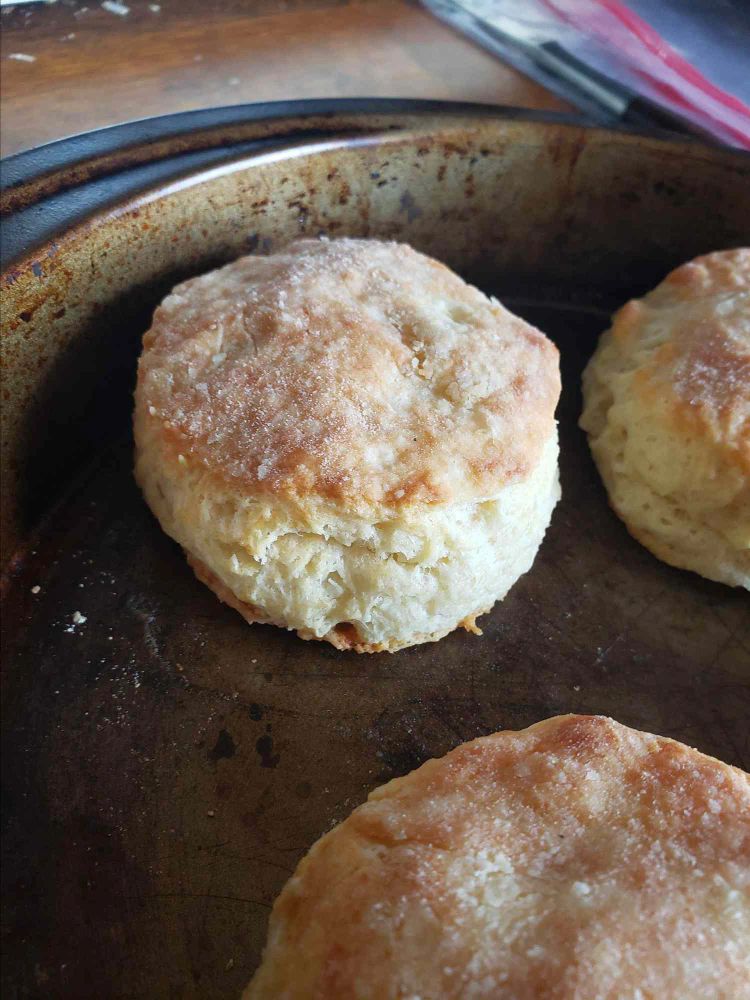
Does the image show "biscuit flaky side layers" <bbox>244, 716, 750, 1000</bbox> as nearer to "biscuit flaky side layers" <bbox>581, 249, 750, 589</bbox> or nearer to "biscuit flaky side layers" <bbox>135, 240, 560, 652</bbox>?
"biscuit flaky side layers" <bbox>135, 240, 560, 652</bbox>

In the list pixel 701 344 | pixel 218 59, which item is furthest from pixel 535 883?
pixel 218 59

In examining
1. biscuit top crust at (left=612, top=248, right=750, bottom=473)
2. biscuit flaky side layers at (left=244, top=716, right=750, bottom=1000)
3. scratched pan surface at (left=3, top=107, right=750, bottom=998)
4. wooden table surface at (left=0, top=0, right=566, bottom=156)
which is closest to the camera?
biscuit flaky side layers at (left=244, top=716, right=750, bottom=1000)

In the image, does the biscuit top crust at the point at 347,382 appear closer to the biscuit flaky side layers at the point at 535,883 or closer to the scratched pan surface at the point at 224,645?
the scratched pan surface at the point at 224,645

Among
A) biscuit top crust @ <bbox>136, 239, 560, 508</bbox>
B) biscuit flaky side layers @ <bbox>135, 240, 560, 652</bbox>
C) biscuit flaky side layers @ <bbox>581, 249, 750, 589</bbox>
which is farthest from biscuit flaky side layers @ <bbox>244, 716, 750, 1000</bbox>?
biscuit flaky side layers @ <bbox>581, 249, 750, 589</bbox>

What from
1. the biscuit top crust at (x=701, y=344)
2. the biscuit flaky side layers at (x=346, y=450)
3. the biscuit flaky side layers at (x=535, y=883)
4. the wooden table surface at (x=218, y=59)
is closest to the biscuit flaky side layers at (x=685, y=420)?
the biscuit top crust at (x=701, y=344)

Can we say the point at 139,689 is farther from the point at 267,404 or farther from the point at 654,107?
the point at 654,107

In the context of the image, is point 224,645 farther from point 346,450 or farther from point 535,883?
point 535,883
